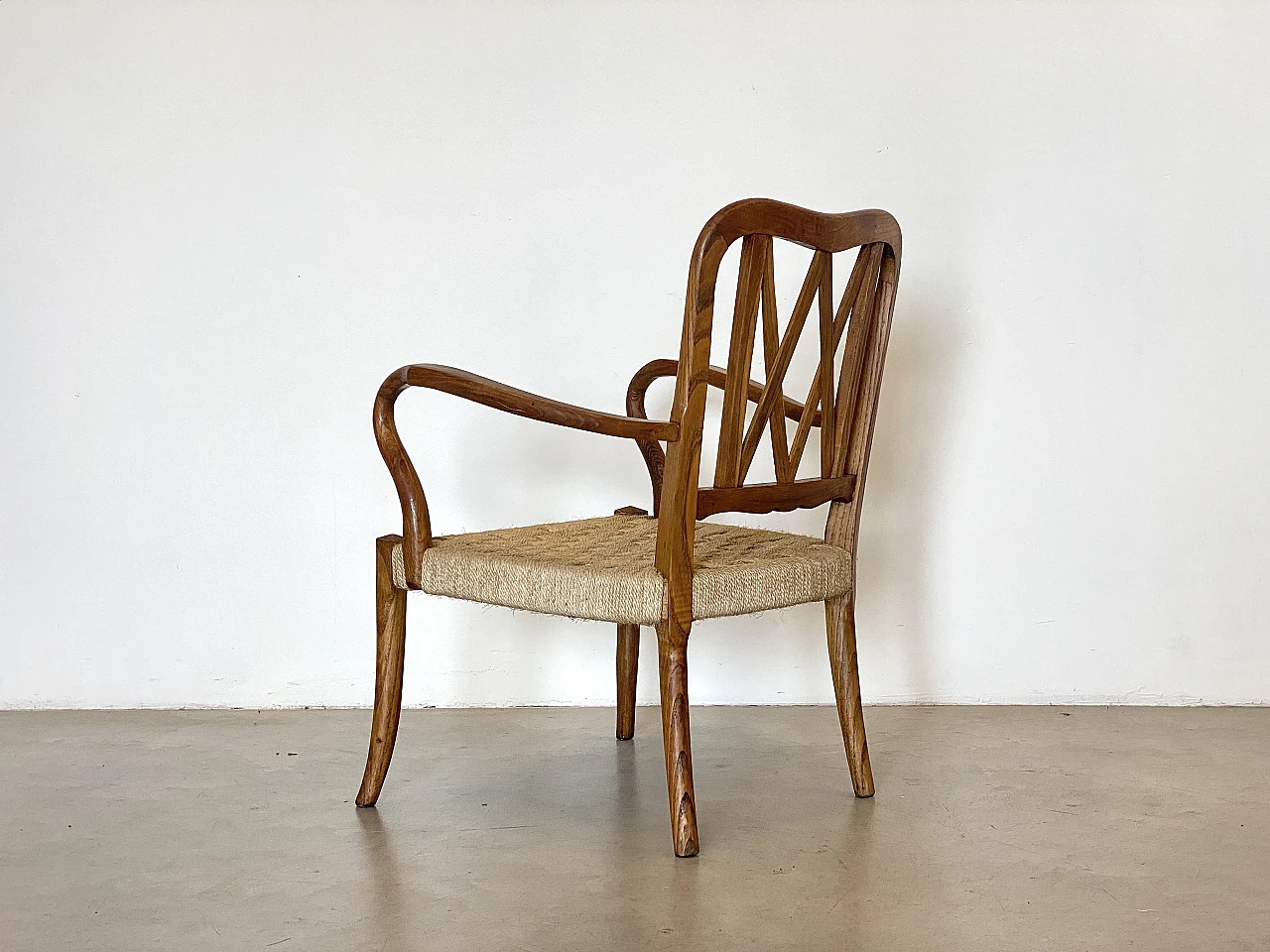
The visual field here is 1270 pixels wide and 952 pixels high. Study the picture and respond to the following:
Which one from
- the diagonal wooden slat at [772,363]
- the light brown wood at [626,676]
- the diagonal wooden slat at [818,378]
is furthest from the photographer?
the light brown wood at [626,676]

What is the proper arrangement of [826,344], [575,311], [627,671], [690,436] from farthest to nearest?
[575,311], [627,671], [826,344], [690,436]

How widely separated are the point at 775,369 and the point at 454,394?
47cm

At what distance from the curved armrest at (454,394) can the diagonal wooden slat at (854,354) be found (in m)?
0.37

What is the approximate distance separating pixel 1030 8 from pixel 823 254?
1245mm

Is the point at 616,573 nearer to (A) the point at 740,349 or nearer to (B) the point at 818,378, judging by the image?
(A) the point at 740,349

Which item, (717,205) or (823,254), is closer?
(823,254)

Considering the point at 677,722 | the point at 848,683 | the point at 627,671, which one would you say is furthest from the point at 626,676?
the point at 677,722

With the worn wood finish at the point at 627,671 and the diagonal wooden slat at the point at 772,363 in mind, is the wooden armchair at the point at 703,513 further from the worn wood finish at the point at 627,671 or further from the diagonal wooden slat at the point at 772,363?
the worn wood finish at the point at 627,671

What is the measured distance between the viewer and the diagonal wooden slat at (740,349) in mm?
1798

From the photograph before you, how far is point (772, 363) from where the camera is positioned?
1.88m

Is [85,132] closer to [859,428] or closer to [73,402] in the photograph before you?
[73,402]

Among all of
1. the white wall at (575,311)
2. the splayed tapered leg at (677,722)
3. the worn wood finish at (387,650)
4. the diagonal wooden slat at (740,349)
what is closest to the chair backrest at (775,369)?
the diagonal wooden slat at (740,349)

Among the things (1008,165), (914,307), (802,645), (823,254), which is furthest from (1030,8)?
(802,645)

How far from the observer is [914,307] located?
2846 millimetres
